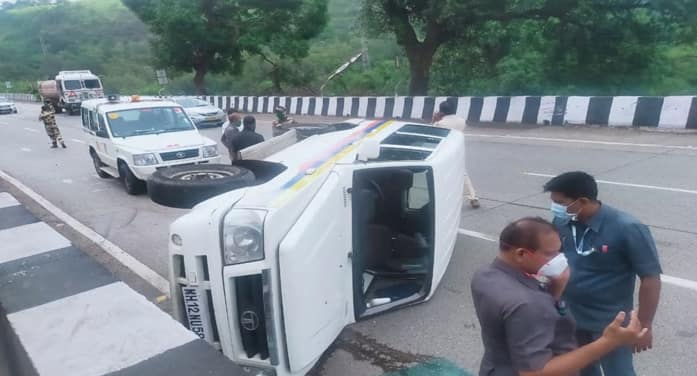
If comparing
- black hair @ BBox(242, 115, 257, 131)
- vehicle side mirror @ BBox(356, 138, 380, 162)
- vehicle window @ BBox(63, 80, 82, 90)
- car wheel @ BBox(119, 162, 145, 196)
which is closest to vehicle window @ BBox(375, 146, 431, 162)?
vehicle side mirror @ BBox(356, 138, 380, 162)

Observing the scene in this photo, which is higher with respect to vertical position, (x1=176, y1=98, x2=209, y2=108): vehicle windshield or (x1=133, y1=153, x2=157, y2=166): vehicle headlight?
(x1=133, y1=153, x2=157, y2=166): vehicle headlight

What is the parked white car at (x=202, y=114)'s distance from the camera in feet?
72.0

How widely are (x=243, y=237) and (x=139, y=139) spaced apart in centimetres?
828

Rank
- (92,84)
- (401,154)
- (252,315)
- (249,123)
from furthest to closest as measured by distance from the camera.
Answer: (92,84) → (249,123) → (401,154) → (252,315)

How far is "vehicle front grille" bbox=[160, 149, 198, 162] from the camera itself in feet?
32.9

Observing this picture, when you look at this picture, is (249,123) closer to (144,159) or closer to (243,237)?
(144,159)

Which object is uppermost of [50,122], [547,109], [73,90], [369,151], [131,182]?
[369,151]

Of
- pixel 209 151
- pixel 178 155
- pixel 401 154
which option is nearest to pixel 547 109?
pixel 209 151

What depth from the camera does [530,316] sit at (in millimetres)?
1963

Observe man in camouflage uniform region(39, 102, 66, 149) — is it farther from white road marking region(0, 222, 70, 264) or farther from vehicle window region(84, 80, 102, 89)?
vehicle window region(84, 80, 102, 89)

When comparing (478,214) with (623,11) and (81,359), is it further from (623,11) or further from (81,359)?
(623,11)

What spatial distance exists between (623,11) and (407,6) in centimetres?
734

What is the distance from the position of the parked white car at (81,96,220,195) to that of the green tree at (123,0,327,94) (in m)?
24.1

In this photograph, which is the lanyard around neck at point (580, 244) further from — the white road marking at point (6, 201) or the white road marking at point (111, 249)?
the white road marking at point (6, 201)
